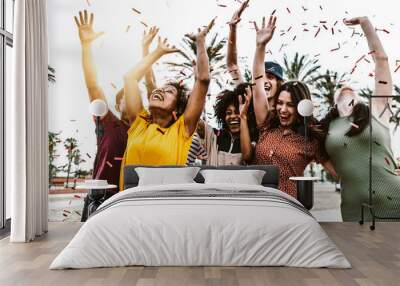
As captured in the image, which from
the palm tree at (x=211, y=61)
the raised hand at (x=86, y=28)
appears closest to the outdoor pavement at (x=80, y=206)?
the palm tree at (x=211, y=61)

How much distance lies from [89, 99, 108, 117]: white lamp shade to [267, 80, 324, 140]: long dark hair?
6.78 ft

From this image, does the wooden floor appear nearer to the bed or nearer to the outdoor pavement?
the bed

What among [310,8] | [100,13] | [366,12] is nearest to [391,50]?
[366,12]

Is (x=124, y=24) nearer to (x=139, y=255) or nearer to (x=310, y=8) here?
(x=310, y=8)

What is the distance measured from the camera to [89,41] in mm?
7191

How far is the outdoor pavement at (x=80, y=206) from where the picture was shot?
23.4ft

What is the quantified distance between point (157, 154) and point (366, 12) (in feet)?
10.5

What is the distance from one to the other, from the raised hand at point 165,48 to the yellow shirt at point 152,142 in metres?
0.81

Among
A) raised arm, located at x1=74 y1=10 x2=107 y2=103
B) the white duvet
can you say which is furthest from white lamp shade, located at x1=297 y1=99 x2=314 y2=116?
the white duvet

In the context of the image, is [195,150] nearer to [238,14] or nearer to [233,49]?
[233,49]

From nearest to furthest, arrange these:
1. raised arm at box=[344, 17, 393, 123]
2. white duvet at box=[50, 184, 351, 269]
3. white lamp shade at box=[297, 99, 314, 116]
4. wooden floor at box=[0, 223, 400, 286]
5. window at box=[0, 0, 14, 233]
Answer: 1. wooden floor at box=[0, 223, 400, 286]
2. white duvet at box=[50, 184, 351, 269]
3. window at box=[0, 0, 14, 233]
4. white lamp shade at box=[297, 99, 314, 116]
5. raised arm at box=[344, 17, 393, 123]

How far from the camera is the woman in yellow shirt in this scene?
7.08m

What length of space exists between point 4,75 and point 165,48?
1.99 meters

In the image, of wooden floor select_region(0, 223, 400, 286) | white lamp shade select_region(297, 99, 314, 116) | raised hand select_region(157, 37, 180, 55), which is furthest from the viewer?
raised hand select_region(157, 37, 180, 55)
